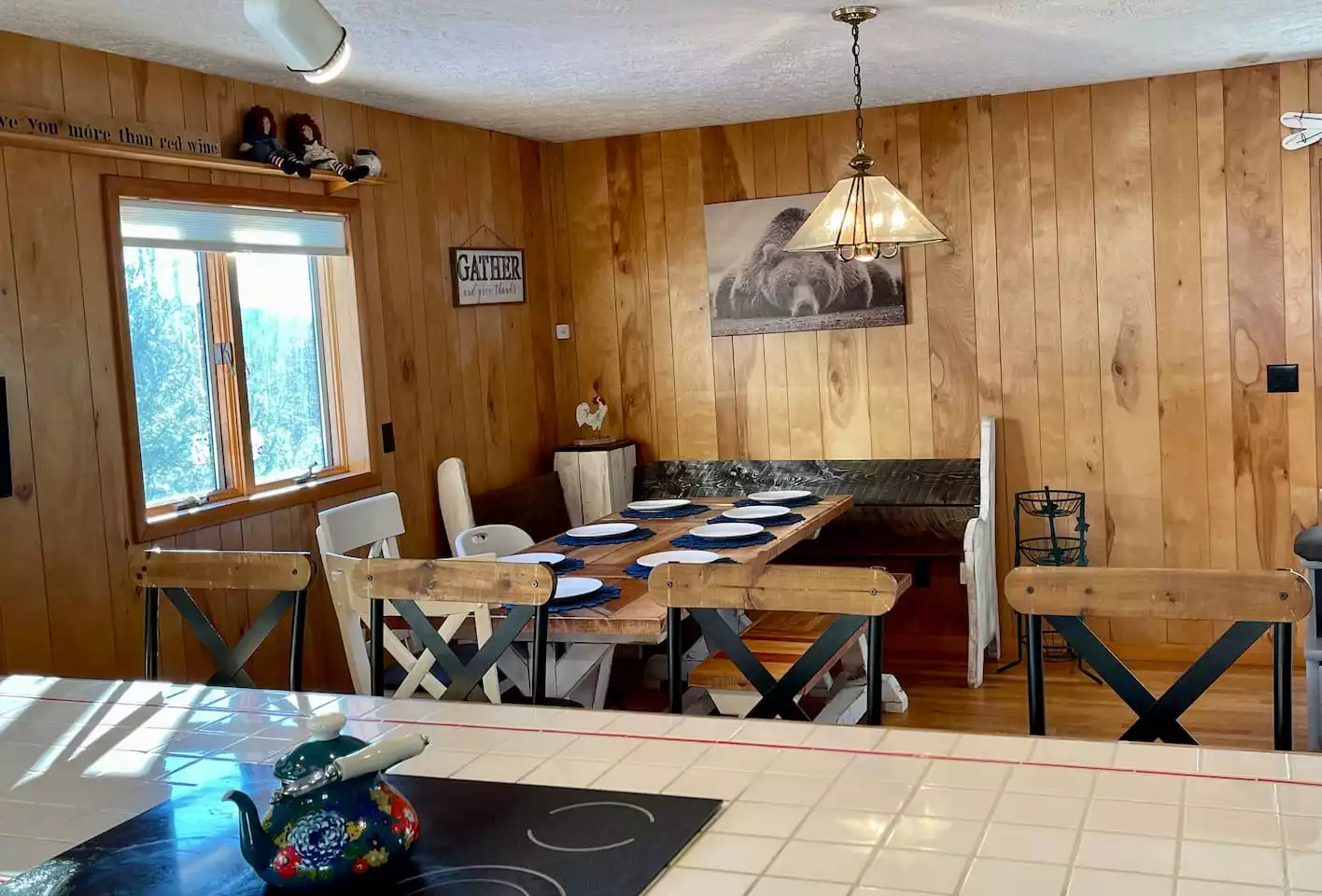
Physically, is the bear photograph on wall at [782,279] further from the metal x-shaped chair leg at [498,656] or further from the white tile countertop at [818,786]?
the white tile countertop at [818,786]

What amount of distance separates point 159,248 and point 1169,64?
11.6ft

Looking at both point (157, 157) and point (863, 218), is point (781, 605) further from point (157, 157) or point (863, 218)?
point (157, 157)

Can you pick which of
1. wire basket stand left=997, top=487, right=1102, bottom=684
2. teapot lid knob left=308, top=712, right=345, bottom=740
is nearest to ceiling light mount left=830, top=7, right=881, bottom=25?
wire basket stand left=997, top=487, right=1102, bottom=684

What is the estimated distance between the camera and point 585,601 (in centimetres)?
321

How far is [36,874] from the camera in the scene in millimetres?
1415

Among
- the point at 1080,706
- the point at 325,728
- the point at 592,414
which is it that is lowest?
the point at 1080,706

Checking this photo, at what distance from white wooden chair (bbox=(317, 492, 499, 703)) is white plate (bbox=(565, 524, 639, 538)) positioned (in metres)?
0.59

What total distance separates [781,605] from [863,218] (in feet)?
5.95

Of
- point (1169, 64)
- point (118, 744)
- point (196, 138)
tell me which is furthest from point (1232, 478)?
point (118, 744)

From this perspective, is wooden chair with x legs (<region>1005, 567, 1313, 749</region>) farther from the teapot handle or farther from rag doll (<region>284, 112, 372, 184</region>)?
rag doll (<region>284, 112, 372, 184</region>)

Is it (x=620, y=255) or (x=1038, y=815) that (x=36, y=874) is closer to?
(x=1038, y=815)

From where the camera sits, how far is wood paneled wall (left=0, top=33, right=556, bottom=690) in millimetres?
3355

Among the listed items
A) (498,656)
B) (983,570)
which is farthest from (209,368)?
(983,570)

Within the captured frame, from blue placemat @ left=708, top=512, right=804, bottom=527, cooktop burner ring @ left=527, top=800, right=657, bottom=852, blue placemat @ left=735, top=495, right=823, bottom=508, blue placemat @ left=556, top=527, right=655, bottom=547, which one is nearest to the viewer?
cooktop burner ring @ left=527, top=800, right=657, bottom=852
